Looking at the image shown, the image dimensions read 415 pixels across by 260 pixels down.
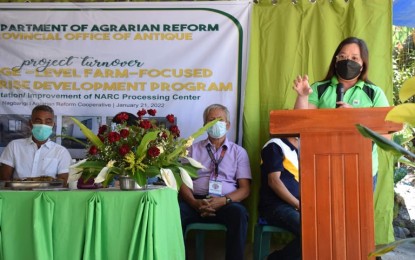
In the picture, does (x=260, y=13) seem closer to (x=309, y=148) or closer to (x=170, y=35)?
(x=170, y=35)

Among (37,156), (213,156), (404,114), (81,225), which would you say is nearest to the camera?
(404,114)

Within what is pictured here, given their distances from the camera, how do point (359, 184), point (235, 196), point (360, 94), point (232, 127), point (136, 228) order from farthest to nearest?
point (232, 127) → point (235, 196) → point (360, 94) → point (136, 228) → point (359, 184)

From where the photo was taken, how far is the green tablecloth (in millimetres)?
2523

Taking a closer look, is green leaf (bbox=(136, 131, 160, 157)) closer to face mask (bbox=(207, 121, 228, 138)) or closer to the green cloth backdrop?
face mask (bbox=(207, 121, 228, 138))

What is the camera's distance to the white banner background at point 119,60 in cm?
446

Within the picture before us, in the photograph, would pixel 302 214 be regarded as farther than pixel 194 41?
No

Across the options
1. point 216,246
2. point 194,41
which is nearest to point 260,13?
point 194,41

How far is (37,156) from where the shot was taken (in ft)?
14.2

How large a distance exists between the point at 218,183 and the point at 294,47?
4.10 ft

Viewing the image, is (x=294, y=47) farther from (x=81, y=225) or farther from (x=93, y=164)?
(x=81, y=225)

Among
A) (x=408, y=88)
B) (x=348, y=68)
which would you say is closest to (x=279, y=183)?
(x=348, y=68)

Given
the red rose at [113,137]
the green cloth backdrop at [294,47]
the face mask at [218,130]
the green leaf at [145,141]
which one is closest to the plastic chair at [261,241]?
the green cloth backdrop at [294,47]

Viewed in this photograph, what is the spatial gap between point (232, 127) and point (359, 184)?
2274mm

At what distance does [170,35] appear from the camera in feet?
14.9
